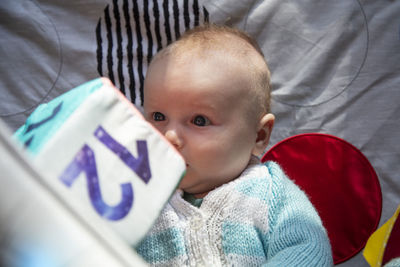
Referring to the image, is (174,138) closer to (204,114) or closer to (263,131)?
(204,114)

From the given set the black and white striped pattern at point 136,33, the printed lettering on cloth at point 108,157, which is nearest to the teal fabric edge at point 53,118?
the printed lettering on cloth at point 108,157

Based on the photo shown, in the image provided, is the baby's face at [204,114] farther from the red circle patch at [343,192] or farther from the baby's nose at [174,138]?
the red circle patch at [343,192]

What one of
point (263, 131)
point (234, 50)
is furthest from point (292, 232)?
point (234, 50)

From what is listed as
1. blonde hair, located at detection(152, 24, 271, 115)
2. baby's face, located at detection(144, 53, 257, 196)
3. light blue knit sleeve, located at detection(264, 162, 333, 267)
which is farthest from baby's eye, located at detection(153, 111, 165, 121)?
light blue knit sleeve, located at detection(264, 162, 333, 267)

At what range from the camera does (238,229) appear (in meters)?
0.72

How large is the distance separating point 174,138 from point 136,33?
0.44 meters

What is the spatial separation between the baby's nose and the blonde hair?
5.6 inches

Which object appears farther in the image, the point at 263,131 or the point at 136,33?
the point at 136,33

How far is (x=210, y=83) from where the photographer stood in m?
0.75

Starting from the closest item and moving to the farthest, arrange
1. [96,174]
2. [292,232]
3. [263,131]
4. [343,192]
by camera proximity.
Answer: [96,174], [292,232], [263,131], [343,192]

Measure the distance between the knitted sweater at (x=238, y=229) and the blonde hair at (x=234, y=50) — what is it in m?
0.15

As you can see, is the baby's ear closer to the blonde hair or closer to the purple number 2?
the blonde hair

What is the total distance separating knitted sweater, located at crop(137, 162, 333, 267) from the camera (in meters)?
0.70

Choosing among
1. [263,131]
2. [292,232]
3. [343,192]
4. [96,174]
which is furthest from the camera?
[343,192]
